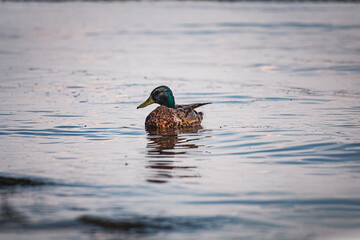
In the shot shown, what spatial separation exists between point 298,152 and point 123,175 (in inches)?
111

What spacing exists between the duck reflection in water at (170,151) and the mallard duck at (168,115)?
16cm

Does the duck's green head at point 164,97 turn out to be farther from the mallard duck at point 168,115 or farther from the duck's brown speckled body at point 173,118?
the duck's brown speckled body at point 173,118

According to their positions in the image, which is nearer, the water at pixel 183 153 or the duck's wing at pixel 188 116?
the water at pixel 183 153

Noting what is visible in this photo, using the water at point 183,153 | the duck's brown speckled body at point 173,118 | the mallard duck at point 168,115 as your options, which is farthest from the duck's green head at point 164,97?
the water at point 183,153

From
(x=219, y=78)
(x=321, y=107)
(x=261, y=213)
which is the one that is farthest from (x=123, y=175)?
(x=219, y=78)

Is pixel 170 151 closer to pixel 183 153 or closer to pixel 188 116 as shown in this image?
pixel 183 153

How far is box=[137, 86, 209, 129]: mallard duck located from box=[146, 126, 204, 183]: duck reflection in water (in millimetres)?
158

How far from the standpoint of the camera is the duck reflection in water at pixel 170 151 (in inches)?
319

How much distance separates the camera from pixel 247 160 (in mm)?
8867

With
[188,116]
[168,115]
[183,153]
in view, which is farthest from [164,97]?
[183,153]

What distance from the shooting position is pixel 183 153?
9609mm

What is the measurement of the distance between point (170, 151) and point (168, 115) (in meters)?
2.33

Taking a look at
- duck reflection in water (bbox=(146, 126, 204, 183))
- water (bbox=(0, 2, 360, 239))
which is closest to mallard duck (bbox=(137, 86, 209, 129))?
duck reflection in water (bbox=(146, 126, 204, 183))

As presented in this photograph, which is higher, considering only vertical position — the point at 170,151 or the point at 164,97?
the point at 164,97
